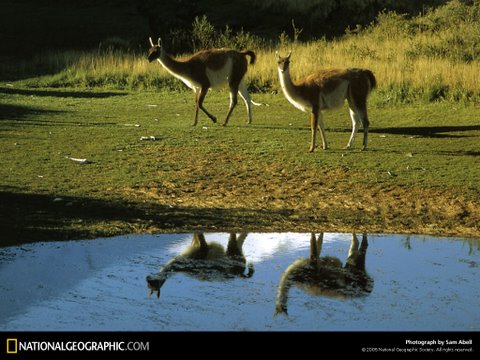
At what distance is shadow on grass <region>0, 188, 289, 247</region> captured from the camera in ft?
33.8

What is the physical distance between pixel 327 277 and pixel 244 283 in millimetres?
814

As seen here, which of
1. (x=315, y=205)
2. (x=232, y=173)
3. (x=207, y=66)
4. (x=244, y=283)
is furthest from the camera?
(x=207, y=66)

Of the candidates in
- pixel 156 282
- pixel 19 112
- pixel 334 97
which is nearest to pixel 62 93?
pixel 19 112

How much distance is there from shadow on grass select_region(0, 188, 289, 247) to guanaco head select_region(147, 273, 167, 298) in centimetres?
170

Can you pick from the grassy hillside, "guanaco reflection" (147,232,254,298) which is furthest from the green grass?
"guanaco reflection" (147,232,254,298)

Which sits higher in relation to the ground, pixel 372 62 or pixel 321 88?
pixel 372 62

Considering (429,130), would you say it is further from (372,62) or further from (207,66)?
(372,62)

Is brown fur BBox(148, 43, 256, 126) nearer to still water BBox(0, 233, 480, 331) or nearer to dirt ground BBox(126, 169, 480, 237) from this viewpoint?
dirt ground BBox(126, 169, 480, 237)

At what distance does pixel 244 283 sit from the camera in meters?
8.52

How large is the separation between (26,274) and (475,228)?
16.9 feet
